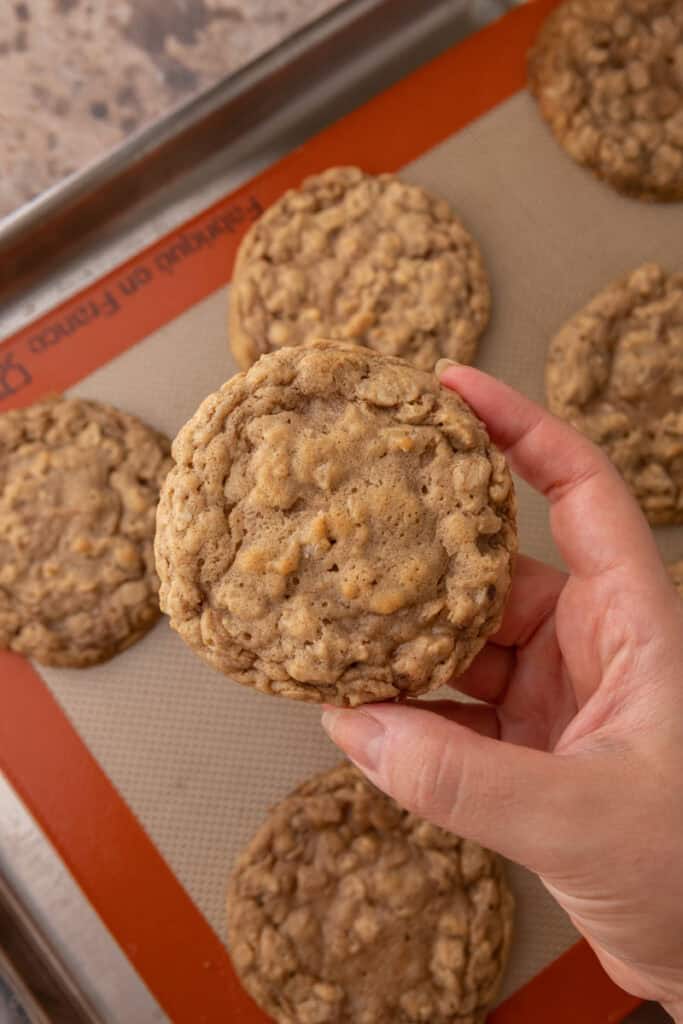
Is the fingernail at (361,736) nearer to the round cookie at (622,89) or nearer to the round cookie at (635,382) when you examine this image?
the round cookie at (635,382)

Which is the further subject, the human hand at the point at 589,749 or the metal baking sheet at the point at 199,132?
the metal baking sheet at the point at 199,132

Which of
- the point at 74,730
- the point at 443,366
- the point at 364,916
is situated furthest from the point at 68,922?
the point at 443,366

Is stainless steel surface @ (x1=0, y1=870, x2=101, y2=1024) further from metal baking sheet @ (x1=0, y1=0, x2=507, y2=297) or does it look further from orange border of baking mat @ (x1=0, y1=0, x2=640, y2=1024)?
metal baking sheet @ (x1=0, y1=0, x2=507, y2=297)

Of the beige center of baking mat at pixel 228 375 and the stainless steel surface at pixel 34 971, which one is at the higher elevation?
the beige center of baking mat at pixel 228 375

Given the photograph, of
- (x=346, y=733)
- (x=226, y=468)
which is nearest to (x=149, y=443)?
(x=226, y=468)

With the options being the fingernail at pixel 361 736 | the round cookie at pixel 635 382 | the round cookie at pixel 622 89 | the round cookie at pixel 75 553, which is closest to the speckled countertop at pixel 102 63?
the round cookie at pixel 622 89

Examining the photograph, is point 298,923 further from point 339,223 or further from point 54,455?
point 339,223

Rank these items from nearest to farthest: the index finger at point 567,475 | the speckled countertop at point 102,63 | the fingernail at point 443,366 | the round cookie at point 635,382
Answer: the index finger at point 567,475
the fingernail at point 443,366
the round cookie at point 635,382
the speckled countertop at point 102,63
